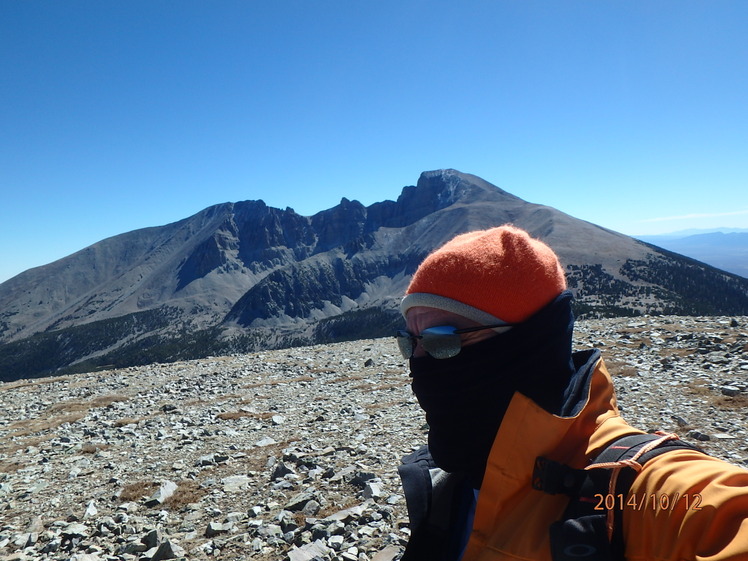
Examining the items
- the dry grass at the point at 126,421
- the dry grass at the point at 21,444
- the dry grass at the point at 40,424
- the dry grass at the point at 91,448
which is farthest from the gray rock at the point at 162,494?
the dry grass at the point at 40,424

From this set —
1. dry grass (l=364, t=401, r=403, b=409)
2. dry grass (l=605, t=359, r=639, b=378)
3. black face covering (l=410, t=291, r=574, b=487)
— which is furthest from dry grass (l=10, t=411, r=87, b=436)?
dry grass (l=605, t=359, r=639, b=378)

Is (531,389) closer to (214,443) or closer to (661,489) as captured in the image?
(661,489)

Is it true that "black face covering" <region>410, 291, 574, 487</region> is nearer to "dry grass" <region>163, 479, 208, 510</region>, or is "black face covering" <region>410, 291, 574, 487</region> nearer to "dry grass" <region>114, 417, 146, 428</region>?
"dry grass" <region>163, 479, 208, 510</region>

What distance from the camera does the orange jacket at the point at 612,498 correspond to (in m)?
1.53

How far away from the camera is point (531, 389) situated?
249 cm

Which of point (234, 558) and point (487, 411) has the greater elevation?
point (487, 411)

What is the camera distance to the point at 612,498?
1.73 metres

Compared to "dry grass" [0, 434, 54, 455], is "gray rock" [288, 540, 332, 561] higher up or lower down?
lower down

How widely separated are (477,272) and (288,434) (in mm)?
10614

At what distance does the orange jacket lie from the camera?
1.53 meters

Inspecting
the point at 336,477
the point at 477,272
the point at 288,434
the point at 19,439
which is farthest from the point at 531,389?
the point at 19,439

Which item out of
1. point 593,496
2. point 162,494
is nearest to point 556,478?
point 593,496

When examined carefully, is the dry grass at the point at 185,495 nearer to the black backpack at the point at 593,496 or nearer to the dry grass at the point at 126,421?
the dry grass at the point at 126,421

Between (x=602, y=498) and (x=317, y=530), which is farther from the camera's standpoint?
(x=317, y=530)
